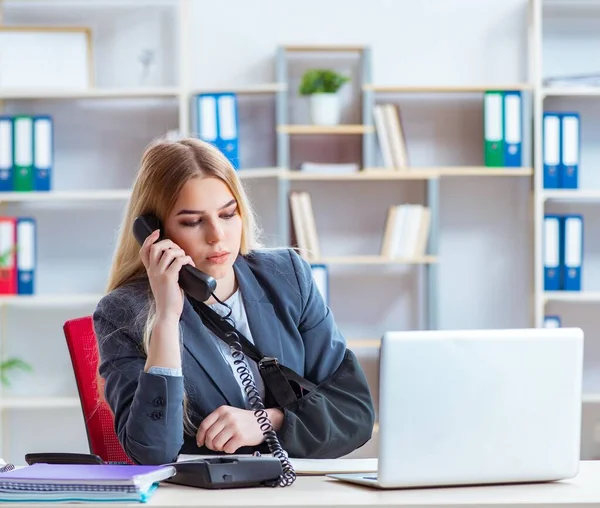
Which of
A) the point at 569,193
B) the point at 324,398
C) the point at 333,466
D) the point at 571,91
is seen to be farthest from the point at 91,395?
the point at 571,91

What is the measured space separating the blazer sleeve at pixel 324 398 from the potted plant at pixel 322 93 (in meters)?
1.90

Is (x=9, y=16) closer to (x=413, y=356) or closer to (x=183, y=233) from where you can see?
(x=183, y=233)

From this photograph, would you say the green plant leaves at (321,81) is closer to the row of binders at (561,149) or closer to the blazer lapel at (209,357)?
the row of binders at (561,149)

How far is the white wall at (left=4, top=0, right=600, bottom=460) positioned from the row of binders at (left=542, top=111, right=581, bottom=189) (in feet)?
0.85

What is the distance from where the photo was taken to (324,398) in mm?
1793

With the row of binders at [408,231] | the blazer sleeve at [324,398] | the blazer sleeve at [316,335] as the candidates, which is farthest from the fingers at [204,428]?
the row of binders at [408,231]

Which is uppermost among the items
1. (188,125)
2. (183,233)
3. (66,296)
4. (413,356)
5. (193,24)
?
(193,24)

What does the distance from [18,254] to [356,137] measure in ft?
5.00

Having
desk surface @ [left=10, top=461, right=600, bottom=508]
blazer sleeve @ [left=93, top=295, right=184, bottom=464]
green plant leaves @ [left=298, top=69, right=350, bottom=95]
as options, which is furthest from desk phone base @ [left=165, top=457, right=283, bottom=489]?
green plant leaves @ [left=298, top=69, right=350, bottom=95]

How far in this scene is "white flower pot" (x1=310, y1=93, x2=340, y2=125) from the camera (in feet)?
12.6

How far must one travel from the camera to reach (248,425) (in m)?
1.64

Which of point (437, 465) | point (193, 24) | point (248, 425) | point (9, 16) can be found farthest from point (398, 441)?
point (9, 16)

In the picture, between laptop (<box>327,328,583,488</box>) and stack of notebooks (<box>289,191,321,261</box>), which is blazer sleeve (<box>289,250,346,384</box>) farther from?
stack of notebooks (<box>289,191,321,261</box>)

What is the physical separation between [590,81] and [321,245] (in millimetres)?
1332
